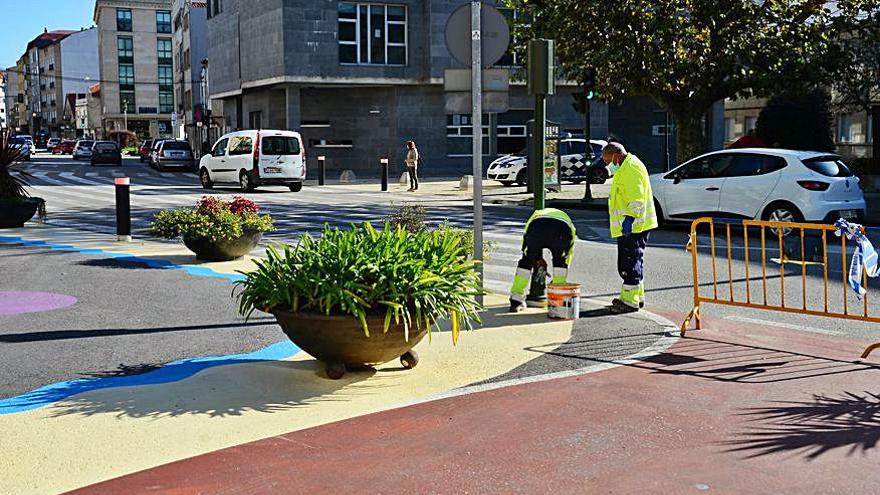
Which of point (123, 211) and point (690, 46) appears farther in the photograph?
point (690, 46)

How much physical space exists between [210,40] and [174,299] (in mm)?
44838

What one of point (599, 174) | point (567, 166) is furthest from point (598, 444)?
point (599, 174)

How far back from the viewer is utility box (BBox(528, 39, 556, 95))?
30.0 feet

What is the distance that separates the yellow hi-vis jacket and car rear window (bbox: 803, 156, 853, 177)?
25.2ft

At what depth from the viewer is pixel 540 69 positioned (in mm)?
9211

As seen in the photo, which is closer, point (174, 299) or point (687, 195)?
point (174, 299)

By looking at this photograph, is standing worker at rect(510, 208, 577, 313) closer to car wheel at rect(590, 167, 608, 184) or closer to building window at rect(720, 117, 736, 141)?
car wheel at rect(590, 167, 608, 184)

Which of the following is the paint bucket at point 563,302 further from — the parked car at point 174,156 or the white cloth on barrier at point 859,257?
the parked car at point 174,156

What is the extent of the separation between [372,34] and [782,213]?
28.5 m

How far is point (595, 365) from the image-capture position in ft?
23.2

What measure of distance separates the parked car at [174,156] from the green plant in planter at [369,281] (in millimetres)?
39277

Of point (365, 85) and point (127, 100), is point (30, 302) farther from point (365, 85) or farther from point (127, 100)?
point (127, 100)

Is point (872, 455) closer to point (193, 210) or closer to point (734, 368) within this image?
point (734, 368)

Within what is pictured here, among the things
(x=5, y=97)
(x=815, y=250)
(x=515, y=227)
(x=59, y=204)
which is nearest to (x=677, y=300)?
(x=815, y=250)
